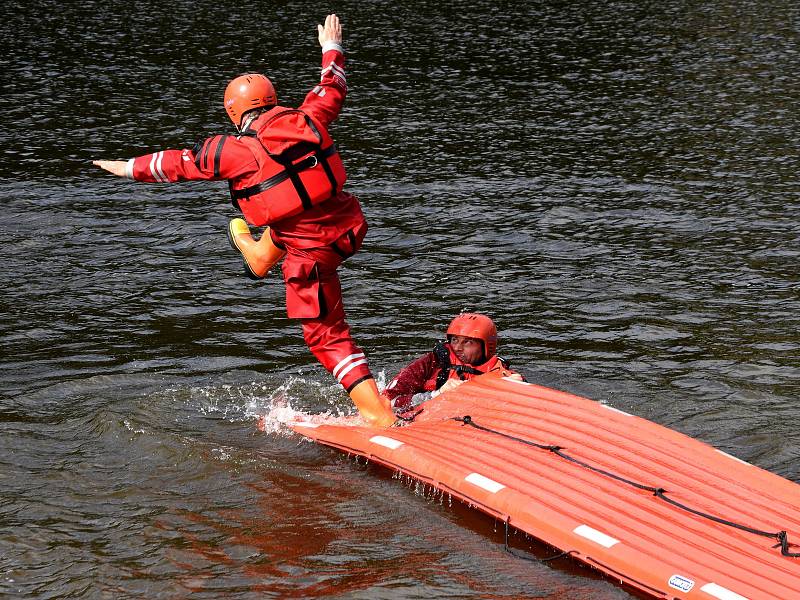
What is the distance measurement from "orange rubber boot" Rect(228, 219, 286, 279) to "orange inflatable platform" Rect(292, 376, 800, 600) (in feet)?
3.97

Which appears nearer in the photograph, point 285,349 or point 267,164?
point 267,164

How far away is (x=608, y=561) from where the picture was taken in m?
5.91

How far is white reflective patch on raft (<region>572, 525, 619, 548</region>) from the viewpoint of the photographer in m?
5.98

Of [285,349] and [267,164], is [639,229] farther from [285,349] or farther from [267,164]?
[267,164]

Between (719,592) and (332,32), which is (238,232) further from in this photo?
(719,592)

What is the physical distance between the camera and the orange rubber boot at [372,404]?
25.4ft

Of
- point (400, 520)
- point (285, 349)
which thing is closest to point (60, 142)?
point (285, 349)

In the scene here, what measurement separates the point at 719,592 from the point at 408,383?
3.38 metres

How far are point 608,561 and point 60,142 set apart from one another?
12.4 metres

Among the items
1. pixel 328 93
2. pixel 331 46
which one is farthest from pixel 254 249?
pixel 331 46

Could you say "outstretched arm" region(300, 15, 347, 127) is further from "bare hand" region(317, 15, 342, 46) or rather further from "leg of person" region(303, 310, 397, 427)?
"leg of person" region(303, 310, 397, 427)

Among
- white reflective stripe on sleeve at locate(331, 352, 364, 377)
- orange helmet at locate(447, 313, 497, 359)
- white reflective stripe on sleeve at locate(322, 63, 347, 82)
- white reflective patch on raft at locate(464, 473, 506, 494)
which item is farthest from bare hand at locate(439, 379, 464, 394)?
white reflective stripe on sleeve at locate(322, 63, 347, 82)

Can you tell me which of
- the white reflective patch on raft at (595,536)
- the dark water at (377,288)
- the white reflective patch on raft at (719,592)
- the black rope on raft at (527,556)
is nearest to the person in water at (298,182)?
the dark water at (377,288)

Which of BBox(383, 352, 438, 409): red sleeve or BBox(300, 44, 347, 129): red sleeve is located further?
BBox(383, 352, 438, 409): red sleeve
